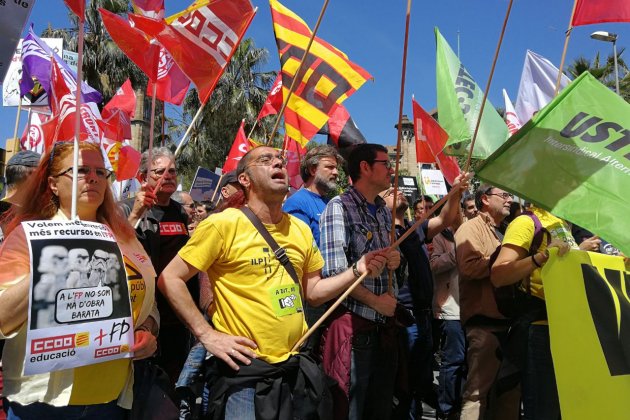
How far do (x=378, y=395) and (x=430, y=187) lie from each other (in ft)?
20.9

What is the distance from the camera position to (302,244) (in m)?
2.93

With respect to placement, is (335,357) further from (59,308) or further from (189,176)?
(189,176)

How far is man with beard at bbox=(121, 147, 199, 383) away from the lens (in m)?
3.71

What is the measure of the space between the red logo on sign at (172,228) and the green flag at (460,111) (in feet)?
8.01

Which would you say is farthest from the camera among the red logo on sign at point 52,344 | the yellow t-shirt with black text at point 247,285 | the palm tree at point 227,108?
the palm tree at point 227,108

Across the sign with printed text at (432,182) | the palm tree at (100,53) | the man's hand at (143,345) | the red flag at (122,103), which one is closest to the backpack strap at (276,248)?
the man's hand at (143,345)

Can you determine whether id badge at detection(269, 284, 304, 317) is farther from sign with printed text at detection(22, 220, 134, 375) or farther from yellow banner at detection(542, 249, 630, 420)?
yellow banner at detection(542, 249, 630, 420)

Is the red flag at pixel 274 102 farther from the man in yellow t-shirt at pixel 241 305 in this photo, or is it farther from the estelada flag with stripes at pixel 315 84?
the man in yellow t-shirt at pixel 241 305

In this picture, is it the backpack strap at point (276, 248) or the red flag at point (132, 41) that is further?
the red flag at point (132, 41)

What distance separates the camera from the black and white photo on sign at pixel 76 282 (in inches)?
76.0

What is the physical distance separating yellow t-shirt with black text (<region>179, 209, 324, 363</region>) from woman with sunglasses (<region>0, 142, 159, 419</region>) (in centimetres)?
29

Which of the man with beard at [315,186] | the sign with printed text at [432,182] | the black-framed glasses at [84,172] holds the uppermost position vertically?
the sign with printed text at [432,182]

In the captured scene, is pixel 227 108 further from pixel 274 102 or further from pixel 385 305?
pixel 385 305

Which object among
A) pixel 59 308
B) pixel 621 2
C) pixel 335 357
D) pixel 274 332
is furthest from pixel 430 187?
pixel 59 308
